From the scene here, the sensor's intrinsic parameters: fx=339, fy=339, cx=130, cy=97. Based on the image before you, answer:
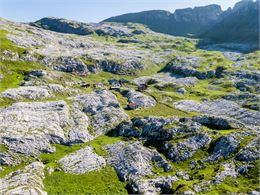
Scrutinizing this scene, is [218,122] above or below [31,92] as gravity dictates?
below

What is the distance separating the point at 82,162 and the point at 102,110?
31.2m

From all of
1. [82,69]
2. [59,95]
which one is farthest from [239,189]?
[82,69]

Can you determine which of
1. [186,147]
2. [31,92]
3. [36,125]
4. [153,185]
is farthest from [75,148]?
[31,92]

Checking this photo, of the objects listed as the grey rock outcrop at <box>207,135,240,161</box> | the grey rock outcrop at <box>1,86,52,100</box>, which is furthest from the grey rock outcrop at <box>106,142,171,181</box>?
the grey rock outcrop at <box>1,86,52,100</box>

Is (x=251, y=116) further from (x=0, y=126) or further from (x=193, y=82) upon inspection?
(x=0, y=126)

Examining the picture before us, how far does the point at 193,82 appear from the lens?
546 ft

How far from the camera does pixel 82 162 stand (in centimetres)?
8069

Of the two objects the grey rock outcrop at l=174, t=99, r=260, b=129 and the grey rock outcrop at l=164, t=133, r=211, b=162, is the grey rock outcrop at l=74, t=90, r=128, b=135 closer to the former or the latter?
the grey rock outcrop at l=164, t=133, r=211, b=162

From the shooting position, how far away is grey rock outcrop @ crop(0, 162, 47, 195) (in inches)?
2554

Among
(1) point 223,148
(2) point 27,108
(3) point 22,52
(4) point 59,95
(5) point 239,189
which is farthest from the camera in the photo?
(3) point 22,52

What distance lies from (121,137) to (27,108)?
30796 millimetres

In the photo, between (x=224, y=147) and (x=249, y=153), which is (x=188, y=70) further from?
(x=249, y=153)

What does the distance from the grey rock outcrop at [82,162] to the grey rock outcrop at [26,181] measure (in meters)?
5.95

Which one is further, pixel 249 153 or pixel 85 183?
pixel 249 153
